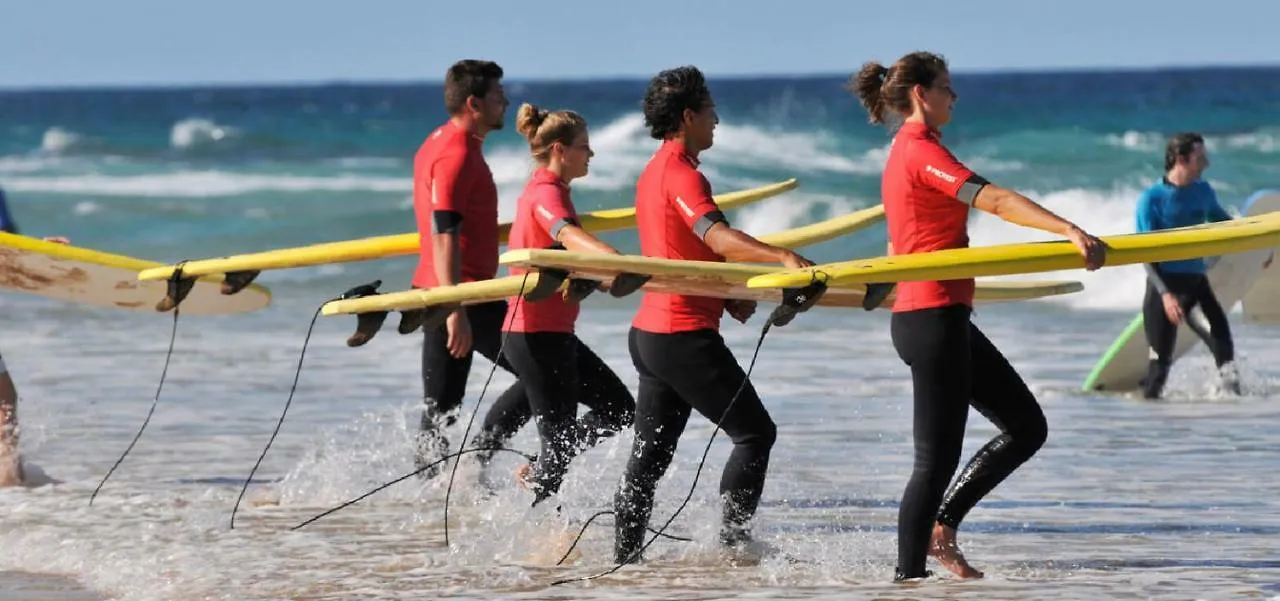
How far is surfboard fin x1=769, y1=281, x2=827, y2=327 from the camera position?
5.18m

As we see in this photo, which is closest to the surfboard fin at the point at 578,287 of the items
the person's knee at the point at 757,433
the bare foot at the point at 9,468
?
the person's knee at the point at 757,433

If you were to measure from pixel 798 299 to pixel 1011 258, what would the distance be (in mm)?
579

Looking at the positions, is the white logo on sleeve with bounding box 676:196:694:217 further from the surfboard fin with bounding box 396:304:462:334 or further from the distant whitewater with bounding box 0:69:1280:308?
the distant whitewater with bounding box 0:69:1280:308

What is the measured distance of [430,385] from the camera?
7.11 metres

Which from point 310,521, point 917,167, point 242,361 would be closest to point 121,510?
point 310,521

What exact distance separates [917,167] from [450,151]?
2.08 m

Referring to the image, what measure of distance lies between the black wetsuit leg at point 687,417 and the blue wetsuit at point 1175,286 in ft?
13.9

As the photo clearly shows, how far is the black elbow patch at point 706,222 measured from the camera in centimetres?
543

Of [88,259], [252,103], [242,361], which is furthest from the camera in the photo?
[252,103]

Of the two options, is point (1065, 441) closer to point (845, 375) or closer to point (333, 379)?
point (845, 375)

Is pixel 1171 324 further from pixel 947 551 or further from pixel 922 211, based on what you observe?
pixel 922 211

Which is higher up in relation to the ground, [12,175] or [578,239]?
[578,239]

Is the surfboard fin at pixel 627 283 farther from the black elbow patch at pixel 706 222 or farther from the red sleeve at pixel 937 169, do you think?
the red sleeve at pixel 937 169

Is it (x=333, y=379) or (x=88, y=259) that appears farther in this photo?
(x=333, y=379)
